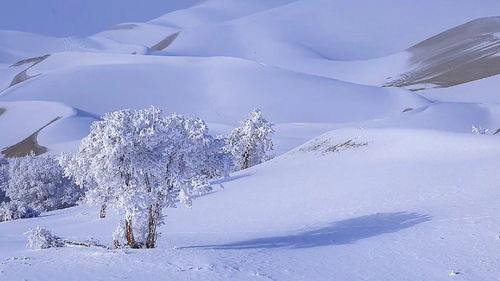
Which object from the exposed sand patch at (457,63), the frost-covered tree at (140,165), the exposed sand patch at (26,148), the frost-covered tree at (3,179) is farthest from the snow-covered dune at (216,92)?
the frost-covered tree at (140,165)

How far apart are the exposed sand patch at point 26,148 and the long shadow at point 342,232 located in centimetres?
6759

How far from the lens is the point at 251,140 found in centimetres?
5544

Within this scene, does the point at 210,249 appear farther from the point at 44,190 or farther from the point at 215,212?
the point at 44,190

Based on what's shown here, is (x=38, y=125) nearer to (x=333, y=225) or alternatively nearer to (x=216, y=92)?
(x=216, y=92)

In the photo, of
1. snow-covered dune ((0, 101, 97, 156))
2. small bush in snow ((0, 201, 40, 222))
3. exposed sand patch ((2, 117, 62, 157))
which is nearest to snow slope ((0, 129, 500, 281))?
small bush in snow ((0, 201, 40, 222))

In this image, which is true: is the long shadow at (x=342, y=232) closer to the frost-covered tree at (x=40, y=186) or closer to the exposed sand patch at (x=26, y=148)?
the frost-covered tree at (x=40, y=186)

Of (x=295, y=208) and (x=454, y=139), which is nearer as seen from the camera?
(x=295, y=208)

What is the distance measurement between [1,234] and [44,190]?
2439 cm

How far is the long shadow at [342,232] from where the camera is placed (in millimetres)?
21078

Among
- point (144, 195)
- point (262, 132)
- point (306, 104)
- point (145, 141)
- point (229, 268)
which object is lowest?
point (229, 268)

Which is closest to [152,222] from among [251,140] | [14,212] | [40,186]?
[14,212]

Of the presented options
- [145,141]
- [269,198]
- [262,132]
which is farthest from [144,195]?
[262,132]

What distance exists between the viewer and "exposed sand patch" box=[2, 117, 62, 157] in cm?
8761

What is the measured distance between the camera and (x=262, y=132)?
54625 mm
